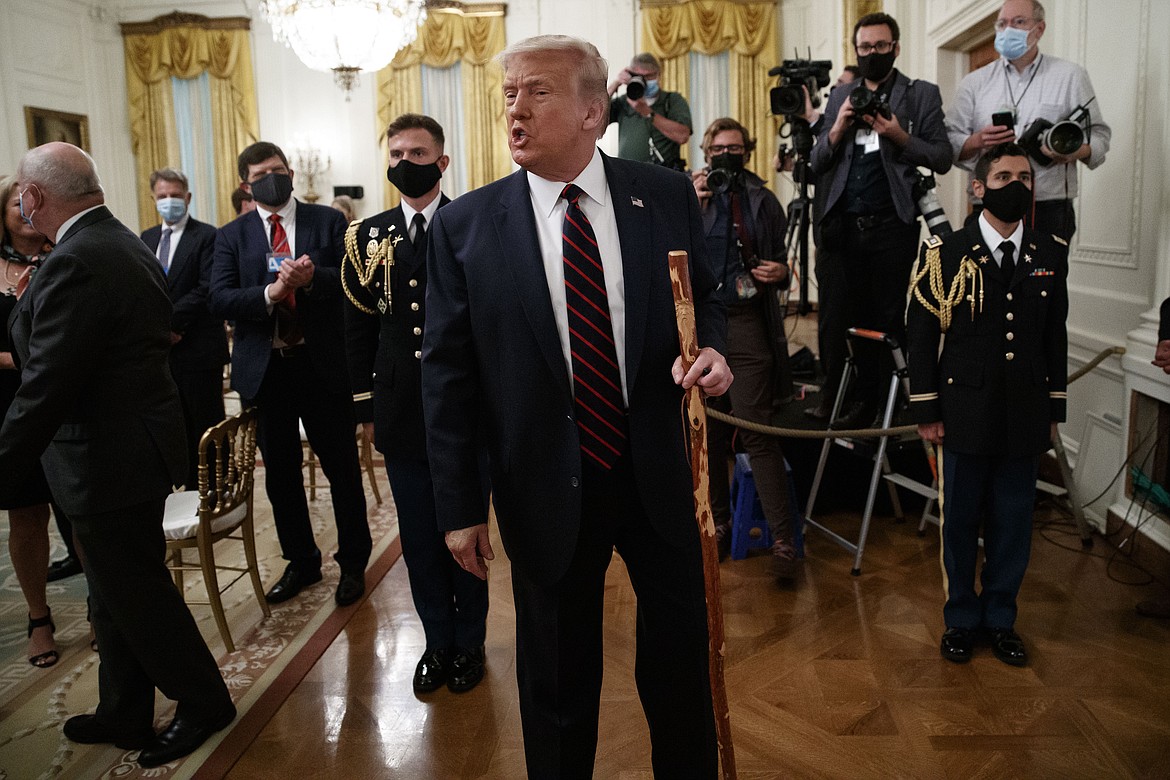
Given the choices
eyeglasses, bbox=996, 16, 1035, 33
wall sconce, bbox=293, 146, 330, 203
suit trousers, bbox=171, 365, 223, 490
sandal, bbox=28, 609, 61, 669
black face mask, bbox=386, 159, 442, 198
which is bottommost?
sandal, bbox=28, 609, 61, 669

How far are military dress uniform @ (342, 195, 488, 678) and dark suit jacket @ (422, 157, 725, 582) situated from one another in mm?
958

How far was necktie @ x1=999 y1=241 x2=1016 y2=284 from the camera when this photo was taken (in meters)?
2.92

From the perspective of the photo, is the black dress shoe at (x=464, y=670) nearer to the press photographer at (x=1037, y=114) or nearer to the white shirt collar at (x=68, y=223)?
the white shirt collar at (x=68, y=223)

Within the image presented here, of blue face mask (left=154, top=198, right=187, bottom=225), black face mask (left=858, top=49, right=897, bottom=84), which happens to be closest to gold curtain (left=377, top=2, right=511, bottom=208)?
blue face mask (left=154, top=198, right=187, bottom=225)

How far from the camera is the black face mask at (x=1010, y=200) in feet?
9.30

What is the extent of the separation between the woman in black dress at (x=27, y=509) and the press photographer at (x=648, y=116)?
2596 mm

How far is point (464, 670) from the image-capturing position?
2.96 meters

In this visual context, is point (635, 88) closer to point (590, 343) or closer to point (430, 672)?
point (430, 672)

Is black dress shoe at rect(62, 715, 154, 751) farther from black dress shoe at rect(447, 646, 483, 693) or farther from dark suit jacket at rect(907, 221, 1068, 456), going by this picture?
dark suit jacket at rect(907, 221, 1068, 456)

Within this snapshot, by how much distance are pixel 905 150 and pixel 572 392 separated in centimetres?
270

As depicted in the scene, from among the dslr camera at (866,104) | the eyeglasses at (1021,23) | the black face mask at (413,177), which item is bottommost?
the black face mask at (413,177)

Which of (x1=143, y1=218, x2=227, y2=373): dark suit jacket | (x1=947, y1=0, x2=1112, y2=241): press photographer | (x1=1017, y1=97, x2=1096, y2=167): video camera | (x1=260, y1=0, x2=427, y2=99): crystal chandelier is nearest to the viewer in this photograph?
(x1=1017, y1=97, x2=1096, y2=167): video camera

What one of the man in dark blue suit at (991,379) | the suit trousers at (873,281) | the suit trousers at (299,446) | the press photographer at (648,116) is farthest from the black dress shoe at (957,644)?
the press photographer at (648,116)

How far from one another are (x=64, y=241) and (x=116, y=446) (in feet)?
1.82
